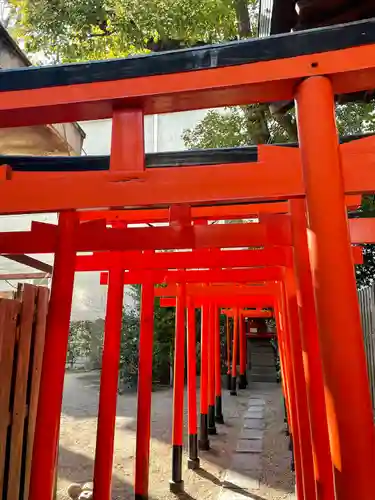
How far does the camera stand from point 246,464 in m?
5.59

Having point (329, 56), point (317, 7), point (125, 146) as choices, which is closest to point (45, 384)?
point (125, 146)

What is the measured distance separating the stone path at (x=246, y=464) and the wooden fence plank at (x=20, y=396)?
231cm

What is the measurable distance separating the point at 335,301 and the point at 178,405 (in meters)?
3.92

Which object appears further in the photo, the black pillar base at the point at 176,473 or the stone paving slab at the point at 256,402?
the stone paving slab at the point at 256,402

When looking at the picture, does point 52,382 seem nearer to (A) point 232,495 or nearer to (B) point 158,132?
(A) point 232,495

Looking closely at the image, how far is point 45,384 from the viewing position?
7.36ft

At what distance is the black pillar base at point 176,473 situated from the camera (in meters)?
4.79

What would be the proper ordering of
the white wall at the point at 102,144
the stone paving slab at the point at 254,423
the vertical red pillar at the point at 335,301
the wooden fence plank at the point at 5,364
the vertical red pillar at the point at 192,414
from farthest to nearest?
the white wall at the point at 102,144 → the stone paving slab at the point at 254,423 → the vertical red pillar at the point at 192,414 → the wooden fence plank at the point at 5,364 → the vertical red pillar at the point at 335,301

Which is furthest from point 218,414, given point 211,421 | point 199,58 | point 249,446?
point 199,58

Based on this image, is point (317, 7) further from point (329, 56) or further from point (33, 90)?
point (33, 90)

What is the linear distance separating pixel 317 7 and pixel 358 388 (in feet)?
7.84

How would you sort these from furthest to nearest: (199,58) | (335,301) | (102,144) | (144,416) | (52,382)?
(102,144) → (144,416) → (52,382) → (199,58) → (335,301)

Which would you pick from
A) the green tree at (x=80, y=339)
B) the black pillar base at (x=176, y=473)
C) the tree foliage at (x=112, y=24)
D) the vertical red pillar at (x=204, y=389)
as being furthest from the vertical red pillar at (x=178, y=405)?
the green tree at (x=80, y=339)

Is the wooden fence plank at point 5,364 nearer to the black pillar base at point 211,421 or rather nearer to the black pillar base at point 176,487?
the black pillar base at point 176,487
